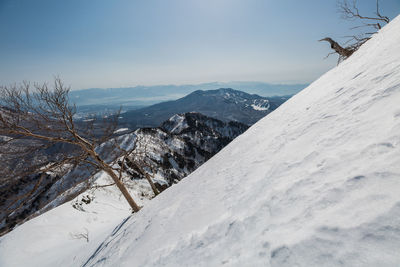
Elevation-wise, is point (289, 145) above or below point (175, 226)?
above

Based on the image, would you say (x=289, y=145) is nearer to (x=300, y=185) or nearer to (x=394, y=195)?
(x=300, y=185)

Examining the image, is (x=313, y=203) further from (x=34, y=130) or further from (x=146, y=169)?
(x=146, y=169)

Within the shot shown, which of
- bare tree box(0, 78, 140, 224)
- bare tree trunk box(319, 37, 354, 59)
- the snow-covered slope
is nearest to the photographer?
the snow-covered slope

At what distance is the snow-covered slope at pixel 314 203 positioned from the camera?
4.30 feet

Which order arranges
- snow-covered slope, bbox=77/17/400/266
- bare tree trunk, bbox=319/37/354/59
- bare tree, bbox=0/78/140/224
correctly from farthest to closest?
bare tree trunk, bbox=319/37/354/59 → bare tree, bbox=0/78/140/224 → snow-covered slope, bbox=77/17/400/266

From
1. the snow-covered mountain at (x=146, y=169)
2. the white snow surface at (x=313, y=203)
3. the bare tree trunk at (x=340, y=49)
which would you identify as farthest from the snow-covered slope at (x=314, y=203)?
the bare tree trunk at (x=340, y=49)

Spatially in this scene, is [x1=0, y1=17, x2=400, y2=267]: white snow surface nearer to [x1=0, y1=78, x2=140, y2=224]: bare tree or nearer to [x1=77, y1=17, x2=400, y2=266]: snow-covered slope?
[x1=77, y1=17, x2=400, y2=266]: snow-covered slope

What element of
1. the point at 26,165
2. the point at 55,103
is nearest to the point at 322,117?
the point at 55,103

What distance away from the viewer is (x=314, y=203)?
1.77 metres

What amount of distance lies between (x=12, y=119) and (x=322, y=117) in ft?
33.3

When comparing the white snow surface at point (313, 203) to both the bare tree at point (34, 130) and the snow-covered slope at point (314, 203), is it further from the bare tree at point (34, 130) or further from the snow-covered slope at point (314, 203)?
the bare tree at point (34, 130)

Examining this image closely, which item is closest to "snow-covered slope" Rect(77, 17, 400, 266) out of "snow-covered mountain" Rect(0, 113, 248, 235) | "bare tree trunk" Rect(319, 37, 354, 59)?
"snow-covered mountain" Rect(0, 113, 248, 235)

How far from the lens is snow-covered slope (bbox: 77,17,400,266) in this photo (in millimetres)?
1312

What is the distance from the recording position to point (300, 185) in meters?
2.10
